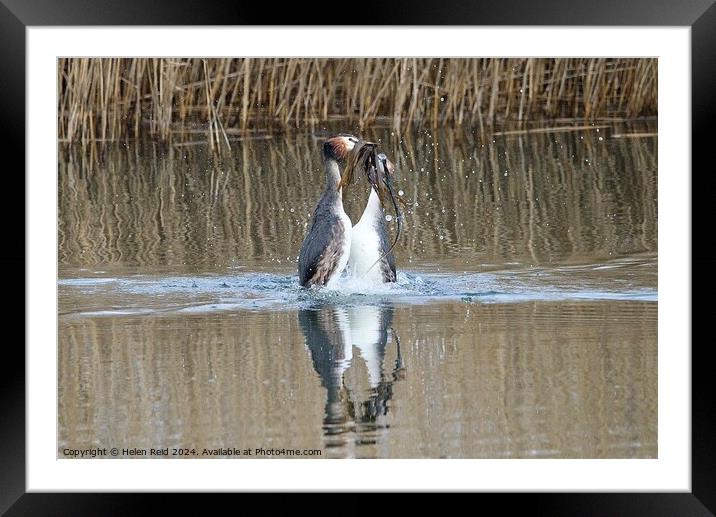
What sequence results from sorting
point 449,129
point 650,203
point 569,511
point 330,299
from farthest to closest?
point 449,129 < point 650,203 < point 330,299 < point 569,511

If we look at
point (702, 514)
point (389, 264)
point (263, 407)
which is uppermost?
point (389, 264)

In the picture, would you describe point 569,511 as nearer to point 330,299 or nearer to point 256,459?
point 256,459

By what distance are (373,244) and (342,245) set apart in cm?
18

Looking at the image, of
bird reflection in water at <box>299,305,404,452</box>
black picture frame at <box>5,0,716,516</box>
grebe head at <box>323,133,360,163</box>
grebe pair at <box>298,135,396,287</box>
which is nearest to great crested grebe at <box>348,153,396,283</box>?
grebe pair at <box>298,135,396,287</box>

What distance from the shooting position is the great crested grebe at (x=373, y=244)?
7461mm

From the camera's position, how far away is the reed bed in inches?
522

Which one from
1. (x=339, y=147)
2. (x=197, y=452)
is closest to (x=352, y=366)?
(x=197, y=452)

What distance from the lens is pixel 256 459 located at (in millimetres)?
4887

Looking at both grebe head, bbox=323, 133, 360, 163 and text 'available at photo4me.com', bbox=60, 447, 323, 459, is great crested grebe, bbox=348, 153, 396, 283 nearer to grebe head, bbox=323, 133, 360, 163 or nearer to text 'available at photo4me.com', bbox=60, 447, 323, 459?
grebe head, bbox=323, 133, 360, 163

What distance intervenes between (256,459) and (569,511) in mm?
1099

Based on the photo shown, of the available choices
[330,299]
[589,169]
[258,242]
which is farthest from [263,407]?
[589,169]

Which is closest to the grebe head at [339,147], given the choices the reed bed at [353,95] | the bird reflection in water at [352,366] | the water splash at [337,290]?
the water splash at [337,290]
